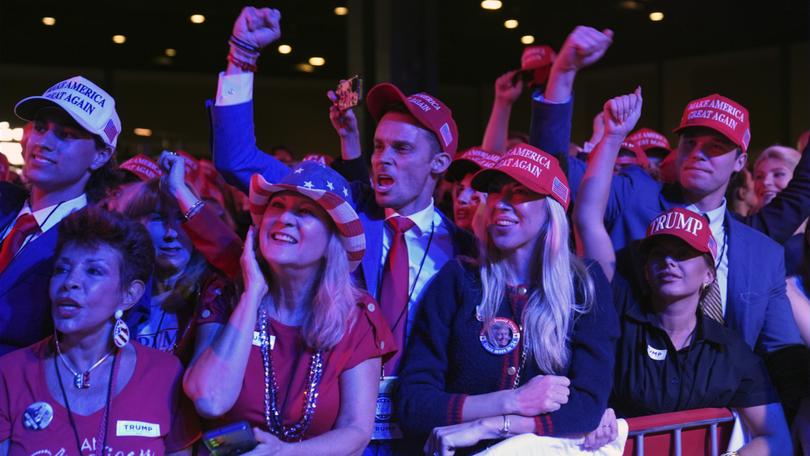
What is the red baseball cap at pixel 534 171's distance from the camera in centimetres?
340

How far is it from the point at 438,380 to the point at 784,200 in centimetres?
212

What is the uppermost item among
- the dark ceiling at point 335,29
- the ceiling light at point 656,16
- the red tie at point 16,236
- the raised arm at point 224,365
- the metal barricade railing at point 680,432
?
the dark ceiling at point 335,29

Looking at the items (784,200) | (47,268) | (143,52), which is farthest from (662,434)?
(143,52)

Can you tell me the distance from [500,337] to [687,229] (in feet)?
3.11

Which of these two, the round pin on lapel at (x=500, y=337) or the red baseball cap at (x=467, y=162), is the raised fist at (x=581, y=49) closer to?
the red baseball cap at (x=467, y=162)

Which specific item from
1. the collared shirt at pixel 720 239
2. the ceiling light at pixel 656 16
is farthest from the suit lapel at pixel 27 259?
the ceiling light at pixel 656 16

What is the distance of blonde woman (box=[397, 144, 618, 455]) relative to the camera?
3.10 meters

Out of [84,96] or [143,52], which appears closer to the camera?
[84,96]

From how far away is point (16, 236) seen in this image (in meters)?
3.32

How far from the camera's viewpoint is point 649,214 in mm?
4164

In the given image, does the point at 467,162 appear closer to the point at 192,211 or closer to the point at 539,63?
the point at 539,63

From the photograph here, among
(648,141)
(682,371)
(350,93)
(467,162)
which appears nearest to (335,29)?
(648,141)

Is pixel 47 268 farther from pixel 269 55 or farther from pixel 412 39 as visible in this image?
pixel 269 55

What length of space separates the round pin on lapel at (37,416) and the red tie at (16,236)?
69 cm
